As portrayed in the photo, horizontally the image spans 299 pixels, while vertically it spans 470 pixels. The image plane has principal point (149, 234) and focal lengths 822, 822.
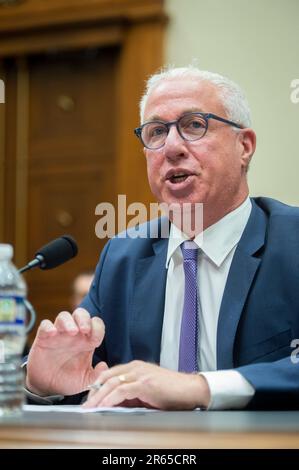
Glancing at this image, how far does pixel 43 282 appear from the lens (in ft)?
16.6

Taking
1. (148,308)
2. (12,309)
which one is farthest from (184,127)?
(12,309)

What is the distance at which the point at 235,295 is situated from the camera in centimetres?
197

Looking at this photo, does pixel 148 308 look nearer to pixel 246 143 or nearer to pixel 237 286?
pixel 237 286

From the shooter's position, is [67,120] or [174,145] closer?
[174,145]

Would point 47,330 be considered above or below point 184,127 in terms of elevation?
below

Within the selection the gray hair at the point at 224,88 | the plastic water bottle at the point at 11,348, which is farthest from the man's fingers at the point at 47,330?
the gray hair at the point at 224,88

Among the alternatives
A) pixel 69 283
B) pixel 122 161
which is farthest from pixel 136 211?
pixel 69 283

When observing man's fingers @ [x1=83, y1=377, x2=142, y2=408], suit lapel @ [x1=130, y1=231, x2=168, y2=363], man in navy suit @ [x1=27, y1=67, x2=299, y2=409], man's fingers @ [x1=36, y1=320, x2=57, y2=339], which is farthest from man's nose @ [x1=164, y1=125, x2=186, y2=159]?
man's fingers @ [x1=83, y1=377, x2=142, y2=408]

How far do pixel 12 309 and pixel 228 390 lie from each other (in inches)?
17.8

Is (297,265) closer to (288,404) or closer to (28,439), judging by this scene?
(288,404)

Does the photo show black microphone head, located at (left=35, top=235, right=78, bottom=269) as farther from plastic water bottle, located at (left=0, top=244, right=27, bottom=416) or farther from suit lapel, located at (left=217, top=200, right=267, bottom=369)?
suit lapel, located at (left=217, top=200, right=267, bottom=369)

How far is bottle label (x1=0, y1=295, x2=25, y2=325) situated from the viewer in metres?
1.37

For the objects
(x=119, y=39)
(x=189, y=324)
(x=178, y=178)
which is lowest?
(x=189, y=324)

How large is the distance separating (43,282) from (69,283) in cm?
16
